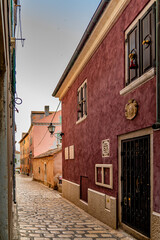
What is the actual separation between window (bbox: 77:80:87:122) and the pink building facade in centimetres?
5

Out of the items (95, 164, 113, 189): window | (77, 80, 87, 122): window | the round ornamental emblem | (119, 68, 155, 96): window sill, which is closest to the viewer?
(119, 68, 155, 96): window sill

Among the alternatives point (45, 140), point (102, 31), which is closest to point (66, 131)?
point (102, 31)

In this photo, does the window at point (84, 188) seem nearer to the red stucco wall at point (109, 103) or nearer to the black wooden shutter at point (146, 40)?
the red stucco wall at point (109, 103)

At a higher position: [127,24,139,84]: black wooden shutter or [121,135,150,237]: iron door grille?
[127,24,139,84]: black wooden shutter

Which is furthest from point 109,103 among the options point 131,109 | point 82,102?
point 82,102

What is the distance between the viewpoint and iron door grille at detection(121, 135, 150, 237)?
5.90 meters

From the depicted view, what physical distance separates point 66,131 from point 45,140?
2405 centimetres

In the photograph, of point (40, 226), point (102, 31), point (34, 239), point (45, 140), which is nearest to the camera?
point (34, 239)

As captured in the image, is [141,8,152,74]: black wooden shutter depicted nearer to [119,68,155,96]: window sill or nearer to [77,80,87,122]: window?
[119,68,155,96]: window sill

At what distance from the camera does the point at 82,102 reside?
39.1ft

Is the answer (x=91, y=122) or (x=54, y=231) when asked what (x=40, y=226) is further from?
(x=91, y=122)

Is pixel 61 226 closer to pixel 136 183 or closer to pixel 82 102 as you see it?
pixel 136 183

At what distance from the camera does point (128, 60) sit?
707cm

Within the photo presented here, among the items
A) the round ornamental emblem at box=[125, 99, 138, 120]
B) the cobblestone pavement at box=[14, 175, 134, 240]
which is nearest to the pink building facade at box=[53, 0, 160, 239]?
the round ornamental emblem at box=[125, 99, 138, 120]
